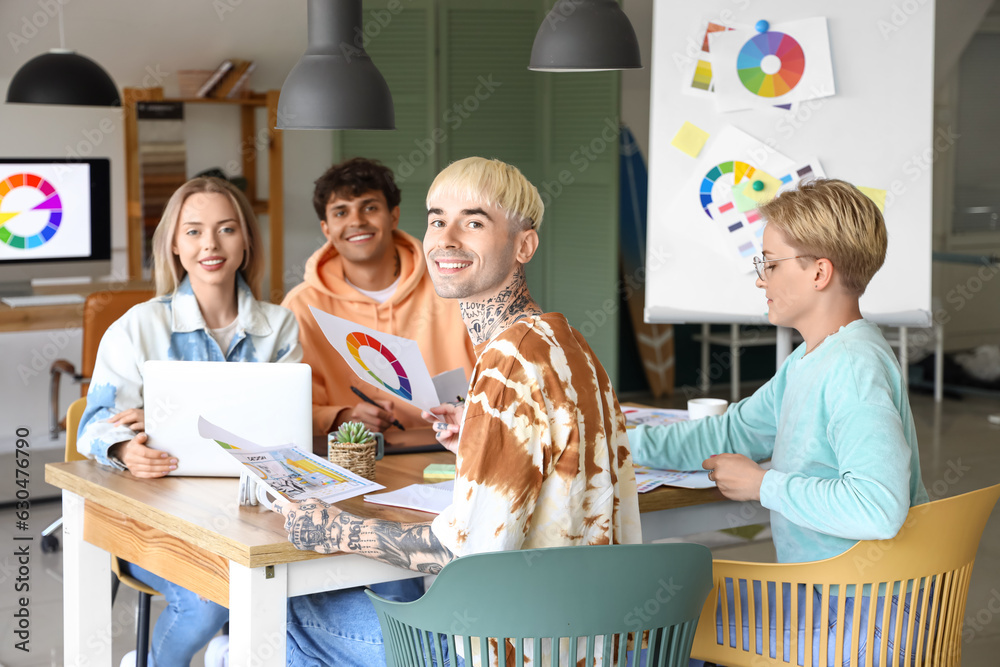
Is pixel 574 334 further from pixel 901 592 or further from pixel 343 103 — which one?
pixel 343 103

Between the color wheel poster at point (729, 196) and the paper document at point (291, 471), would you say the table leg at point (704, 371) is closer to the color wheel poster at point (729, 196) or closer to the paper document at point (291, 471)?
the color wheel poster at point (729, 196)

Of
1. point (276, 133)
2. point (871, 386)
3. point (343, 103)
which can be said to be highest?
point (276, 133)

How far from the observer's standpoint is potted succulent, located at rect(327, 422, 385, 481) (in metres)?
2.02

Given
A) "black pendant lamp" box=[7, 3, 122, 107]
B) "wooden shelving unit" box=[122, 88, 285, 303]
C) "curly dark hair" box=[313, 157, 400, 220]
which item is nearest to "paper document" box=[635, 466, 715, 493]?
"curly dark hair" box=[313, 157, 400, 220]

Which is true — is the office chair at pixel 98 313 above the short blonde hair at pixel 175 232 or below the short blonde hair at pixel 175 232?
below

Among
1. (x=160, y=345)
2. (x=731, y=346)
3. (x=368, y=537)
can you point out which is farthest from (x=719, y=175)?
(x=731, y=346)

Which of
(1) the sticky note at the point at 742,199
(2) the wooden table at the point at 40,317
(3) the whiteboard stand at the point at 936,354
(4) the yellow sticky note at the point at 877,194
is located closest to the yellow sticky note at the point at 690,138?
(1) the sticky note at the point at 742,199

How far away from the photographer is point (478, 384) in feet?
4.75

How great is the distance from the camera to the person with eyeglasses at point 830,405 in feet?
5.22

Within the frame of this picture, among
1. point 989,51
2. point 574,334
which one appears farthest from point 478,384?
point 989,51

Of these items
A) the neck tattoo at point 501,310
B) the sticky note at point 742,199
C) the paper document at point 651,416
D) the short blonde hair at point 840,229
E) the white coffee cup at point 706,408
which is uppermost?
the sticky note at point 742,199

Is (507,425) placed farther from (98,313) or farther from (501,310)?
(98,313)

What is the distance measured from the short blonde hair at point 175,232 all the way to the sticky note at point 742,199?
143cm

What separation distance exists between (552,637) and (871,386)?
Answer: 65 centimetres
